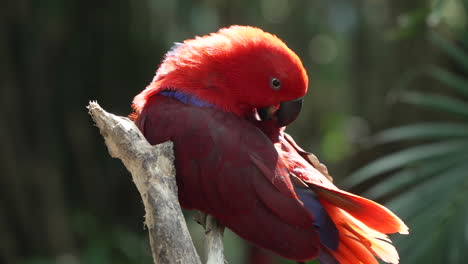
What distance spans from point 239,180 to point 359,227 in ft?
1.33

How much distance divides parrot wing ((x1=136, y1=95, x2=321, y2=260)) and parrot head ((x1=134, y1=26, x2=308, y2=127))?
0.12m

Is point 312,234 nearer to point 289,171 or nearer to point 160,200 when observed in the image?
point 289,171

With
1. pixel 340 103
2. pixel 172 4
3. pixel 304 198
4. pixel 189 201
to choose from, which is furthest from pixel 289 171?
pixel 340 103

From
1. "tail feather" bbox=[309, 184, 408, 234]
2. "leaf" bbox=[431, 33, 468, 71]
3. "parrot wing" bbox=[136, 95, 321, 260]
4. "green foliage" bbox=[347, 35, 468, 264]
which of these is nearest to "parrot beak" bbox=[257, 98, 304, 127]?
"parrot wing" bbox=[136, 95, 321, 260]

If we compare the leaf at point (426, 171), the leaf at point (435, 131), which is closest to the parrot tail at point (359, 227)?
the leaf at point (426, 171)

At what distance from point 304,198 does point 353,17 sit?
2.42 meters

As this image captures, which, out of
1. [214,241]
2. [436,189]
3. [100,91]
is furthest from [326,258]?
[100,91]

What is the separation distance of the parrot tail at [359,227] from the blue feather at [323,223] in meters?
0.04

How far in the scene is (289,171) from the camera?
2084 millimetres

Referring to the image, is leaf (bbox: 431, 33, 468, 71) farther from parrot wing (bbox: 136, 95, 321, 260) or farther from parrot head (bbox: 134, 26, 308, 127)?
parrot wing (bbox: 136, 95, 321, 260)

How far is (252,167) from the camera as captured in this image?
79.1 inches

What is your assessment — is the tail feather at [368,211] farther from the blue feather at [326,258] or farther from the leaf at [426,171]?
the leaf at [426,171]

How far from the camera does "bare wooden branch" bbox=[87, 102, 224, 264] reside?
5.87 feet

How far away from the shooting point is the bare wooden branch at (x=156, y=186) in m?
1.79
